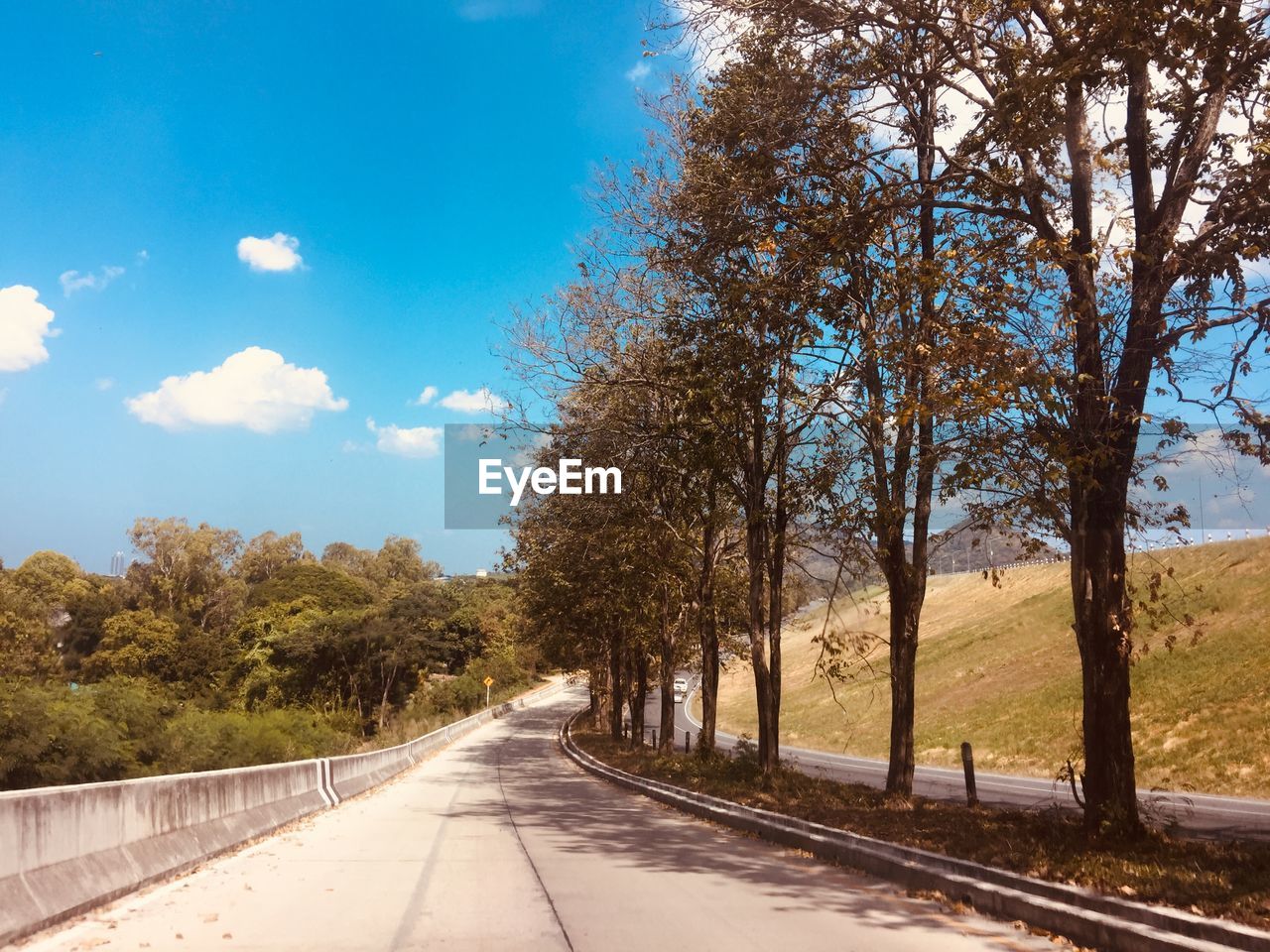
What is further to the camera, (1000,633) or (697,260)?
(1000,633)

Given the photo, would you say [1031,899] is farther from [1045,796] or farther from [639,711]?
[639,711]

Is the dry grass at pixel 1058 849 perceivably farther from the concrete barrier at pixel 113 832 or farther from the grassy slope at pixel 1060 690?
the concrete barrier at pixel 113 832

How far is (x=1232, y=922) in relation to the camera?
6.55 meters

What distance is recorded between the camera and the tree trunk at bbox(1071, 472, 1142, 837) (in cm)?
1029

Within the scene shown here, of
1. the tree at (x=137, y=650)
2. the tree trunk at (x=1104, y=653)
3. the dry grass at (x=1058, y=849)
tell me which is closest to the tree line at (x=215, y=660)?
the tree at (x=137, y=650)

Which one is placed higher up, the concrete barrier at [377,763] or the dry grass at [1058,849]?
the dry grass at [1058,849]

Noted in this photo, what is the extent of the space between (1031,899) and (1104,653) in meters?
3.42

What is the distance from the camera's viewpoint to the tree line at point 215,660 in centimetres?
4484

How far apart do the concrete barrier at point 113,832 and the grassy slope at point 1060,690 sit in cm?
942

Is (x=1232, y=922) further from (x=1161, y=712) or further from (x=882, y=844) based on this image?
(x=1161, y=712)

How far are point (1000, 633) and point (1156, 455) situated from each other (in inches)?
1908

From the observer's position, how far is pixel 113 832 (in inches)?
348

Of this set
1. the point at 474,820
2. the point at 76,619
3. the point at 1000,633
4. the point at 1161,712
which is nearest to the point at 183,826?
the point at 474,820

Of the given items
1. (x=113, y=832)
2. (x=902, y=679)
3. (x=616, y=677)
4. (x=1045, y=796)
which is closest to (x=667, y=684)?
(x=1045, y=796)
